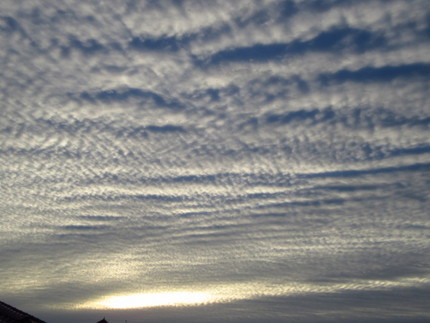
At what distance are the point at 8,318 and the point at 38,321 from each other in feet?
18.5

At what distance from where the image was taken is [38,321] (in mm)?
52938

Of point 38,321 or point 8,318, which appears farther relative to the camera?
point 38,321

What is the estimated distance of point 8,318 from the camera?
48000 mm

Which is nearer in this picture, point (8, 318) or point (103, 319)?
point (8, 318)

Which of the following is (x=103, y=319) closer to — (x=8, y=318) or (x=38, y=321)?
(x=38, y=321)

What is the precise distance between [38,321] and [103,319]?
1418 cm

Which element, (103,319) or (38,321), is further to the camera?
(103,319)

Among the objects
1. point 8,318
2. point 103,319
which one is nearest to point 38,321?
point 8,318

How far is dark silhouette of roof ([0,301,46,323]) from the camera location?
157ft

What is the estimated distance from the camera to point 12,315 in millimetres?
48906

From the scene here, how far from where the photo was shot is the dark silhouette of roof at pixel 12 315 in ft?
157

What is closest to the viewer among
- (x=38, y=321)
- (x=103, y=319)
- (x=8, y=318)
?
(x=8, y=318)

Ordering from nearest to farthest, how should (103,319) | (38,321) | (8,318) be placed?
(8,318) < (38,321) < (103,319)

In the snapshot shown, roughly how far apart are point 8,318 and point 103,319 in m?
19.8
